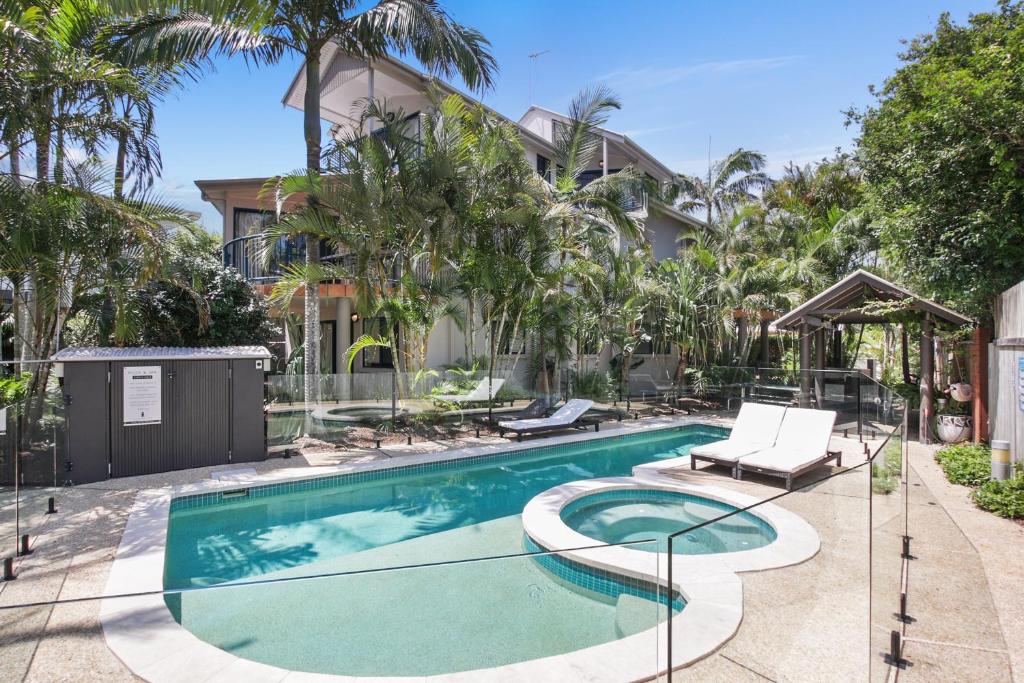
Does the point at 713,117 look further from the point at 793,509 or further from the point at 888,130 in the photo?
the point at 793,509

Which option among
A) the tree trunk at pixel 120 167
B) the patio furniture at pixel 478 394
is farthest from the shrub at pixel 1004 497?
the tree trunk at pixel 120 167

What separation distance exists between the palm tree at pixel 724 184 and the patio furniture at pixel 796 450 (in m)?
17.7

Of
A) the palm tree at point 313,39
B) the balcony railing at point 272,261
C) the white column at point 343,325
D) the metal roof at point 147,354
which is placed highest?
the palm tree at point 313,39

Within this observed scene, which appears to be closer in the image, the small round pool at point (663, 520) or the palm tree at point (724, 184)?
the small round pool at point (663, 520)

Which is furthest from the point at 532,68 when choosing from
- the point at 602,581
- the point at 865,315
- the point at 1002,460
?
the point at 602,581

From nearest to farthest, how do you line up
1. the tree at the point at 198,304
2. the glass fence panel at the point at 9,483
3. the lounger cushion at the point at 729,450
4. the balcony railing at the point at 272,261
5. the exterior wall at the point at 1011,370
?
the glass fence panel at the point at 9,483
the exterior wall at the point at 1011,370
the lounger cushion at the point at 729,450
the tree at the point at 198,304
the balcony railing at the point at 272,261

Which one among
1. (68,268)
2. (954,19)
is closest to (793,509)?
(68,268)

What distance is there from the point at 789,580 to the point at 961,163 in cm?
1015

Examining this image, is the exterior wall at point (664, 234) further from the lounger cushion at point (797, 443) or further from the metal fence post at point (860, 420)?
the lounger cushion at point (797, 443)

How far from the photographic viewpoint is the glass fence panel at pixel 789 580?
261cm

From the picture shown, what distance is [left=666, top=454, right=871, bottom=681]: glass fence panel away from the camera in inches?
103

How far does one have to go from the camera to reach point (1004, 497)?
6.43 metres

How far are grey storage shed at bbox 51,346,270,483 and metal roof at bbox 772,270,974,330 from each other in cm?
1171

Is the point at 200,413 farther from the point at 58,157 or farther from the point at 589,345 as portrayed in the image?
the point at 589,345
